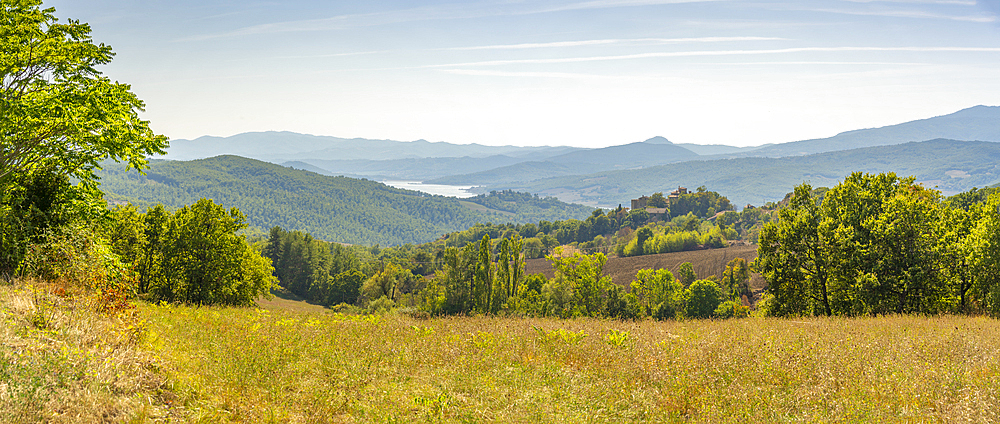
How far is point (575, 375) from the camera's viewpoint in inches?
281

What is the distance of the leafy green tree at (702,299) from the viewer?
59.8 m

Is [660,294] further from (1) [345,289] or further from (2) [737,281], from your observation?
(1) [345,289]

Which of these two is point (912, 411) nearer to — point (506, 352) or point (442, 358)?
point (506, 352)

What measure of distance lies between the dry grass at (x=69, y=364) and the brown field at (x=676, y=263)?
72.7 m

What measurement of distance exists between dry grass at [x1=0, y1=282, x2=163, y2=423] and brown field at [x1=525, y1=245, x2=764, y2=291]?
72.7m

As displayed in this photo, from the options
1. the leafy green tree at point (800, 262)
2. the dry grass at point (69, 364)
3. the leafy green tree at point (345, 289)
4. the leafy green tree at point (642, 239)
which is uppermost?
the dry grass at point (69, 364)

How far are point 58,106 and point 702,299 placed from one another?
205 ft

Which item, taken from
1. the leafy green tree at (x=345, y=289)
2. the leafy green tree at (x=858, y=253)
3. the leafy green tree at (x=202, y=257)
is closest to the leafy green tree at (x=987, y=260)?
the leafy green tree at (x=858, y=253)

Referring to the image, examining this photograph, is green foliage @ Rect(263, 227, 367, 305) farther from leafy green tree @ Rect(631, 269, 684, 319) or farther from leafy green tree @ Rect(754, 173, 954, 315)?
leafy green tree @ Rect(754, 173, 954, 315)

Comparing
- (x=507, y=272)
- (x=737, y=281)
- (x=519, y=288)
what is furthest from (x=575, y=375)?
(x=737, y=281)

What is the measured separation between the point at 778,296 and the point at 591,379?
64.9 ft

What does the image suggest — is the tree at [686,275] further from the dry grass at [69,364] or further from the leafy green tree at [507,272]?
the dry grass at [69,364]

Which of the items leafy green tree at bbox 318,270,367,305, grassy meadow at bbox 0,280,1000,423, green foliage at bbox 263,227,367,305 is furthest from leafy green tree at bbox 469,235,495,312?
green foliage at bbox 263,227,367,305

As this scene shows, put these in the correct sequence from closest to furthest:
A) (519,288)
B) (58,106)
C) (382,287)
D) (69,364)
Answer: (69,364) < (58,106) < (519,288) < (382,287)
